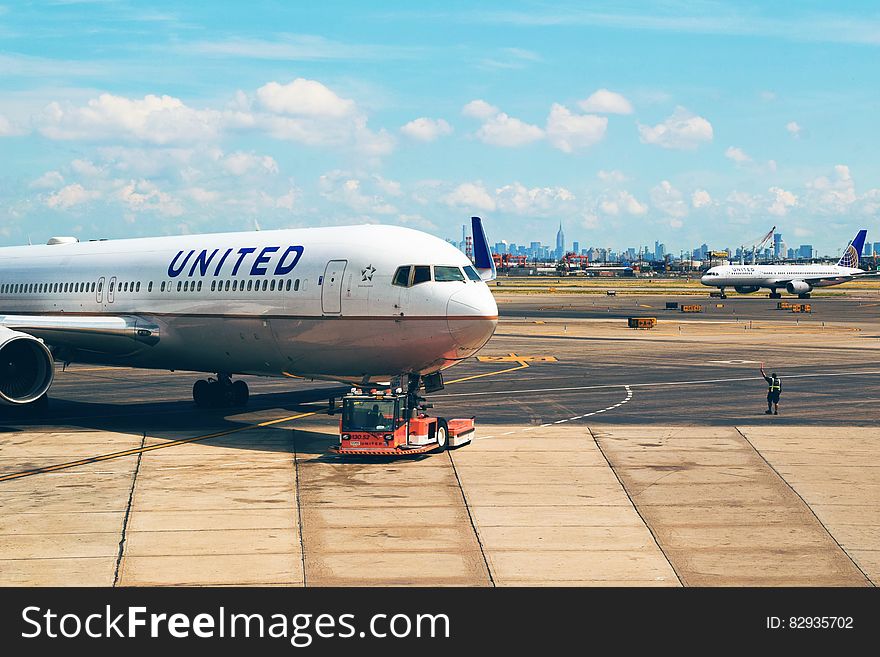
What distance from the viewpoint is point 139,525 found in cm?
2045

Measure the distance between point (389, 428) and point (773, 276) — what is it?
379 ft

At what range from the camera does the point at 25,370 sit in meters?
32.9

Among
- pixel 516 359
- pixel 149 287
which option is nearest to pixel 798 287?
pixel 516 359

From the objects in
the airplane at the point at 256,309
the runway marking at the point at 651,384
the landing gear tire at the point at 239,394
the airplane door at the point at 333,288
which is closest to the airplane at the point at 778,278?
the runway marking at the point at 651,384

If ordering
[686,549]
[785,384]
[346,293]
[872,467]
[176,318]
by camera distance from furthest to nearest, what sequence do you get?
1. [785,384]
2. [176,318]
3. [346,293]
4. [872,467]
5. [686,549]

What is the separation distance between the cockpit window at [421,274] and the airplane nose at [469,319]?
0.97 meters

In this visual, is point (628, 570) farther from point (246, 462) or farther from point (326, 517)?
point (246, 462)

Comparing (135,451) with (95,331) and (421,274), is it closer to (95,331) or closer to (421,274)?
(95,331)

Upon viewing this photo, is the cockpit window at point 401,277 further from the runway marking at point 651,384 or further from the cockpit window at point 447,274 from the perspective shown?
the runway marking at point 651,384

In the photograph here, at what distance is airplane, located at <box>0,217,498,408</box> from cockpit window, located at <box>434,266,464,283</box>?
4 centimetres

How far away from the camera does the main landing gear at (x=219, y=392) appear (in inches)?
1451

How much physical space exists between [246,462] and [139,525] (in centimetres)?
630

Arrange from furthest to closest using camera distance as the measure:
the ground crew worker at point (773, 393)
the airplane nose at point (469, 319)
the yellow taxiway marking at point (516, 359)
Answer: the yellow taxiway marking at point (516, 359), the ground crew worker at point (773, 393), the airplane nose at point (469, 319)
